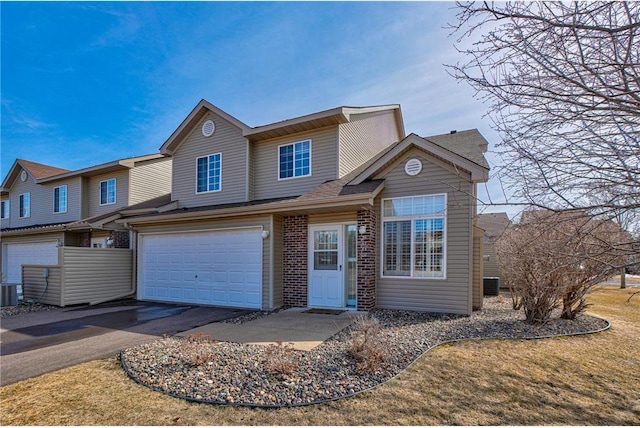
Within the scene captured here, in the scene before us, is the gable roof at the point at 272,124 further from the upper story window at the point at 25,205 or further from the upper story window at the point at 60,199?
the upper story window at the point at 25,205

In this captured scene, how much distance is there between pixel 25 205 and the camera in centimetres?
1905

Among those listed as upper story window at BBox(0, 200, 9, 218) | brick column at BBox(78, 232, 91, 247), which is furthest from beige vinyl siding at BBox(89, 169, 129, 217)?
upper story window at BBox(0, 200, 9, 218)

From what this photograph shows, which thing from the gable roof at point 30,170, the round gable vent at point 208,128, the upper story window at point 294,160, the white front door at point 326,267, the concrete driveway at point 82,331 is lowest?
the concrete driveway at point 82,331

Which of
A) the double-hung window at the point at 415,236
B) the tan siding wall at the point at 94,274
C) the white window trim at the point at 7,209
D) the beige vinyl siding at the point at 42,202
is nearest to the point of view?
the double-hung window at the point at 415,236

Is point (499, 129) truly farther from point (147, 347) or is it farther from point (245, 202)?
point (245, 202)

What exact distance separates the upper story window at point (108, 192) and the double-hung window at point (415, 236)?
13.5 meters

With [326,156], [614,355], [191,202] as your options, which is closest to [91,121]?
[191,202]

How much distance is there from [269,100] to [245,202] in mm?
4320

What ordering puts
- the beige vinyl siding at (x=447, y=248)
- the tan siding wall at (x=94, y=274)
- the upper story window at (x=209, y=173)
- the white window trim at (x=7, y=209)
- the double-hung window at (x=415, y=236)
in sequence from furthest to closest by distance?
1. the white window trim at (x=7, y=209)
2. the upper story window at (x=209, y=173)
3. the tan siding wall at (x=94, y=274)
4. the double-hung window at (x=415, y=236)
5. the beige vinyl siding at (x=447, y=248)

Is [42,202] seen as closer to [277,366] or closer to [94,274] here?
[94,274]

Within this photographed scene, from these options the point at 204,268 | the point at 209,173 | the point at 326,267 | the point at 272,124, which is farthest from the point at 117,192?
the point at 326,267

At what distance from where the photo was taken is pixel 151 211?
13.1 meters

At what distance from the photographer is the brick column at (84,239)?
1525cm

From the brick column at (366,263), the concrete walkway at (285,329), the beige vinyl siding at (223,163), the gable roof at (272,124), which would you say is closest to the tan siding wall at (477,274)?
the brick column at (366,263)
